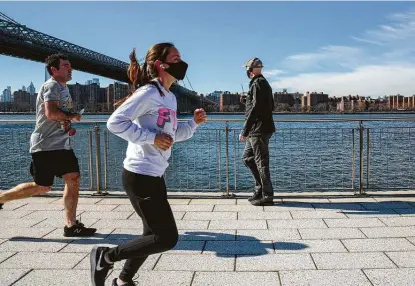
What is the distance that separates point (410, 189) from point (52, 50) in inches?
2041

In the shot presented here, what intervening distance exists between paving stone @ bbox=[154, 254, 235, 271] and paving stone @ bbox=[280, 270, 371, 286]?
470mm

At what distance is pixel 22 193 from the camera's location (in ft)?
13.8

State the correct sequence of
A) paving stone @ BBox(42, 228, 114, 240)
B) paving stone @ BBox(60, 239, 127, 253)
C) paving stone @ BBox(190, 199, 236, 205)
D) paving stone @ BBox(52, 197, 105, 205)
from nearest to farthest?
paving stone @ BBox(60, 239, 127, 253), paving stone @ BBox(42, 228, 114, 240), paving stone @ BBox(190, 199, 236, 205), paving stone @ BBox(52, 197, 105, 205)

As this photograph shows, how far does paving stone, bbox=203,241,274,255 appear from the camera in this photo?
3684mm

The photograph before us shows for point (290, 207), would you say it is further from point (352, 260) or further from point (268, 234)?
point (352, 260)

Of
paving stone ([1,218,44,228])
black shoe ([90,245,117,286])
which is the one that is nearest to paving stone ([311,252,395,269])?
black shoe ([90,245,117,286])

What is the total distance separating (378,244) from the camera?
3793mm

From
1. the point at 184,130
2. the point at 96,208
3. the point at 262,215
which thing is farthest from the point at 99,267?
the point at 96,208

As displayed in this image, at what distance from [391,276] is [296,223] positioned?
1587mm

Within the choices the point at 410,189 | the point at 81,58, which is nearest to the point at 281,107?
the point at 81,58

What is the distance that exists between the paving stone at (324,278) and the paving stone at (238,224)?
51.9 inches

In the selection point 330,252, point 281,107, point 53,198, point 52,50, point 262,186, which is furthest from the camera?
point 281,107

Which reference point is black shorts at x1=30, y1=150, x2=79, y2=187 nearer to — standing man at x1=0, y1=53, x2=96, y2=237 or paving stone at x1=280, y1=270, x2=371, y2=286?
standing man at x1=0, y1=53, x2=96, y2=237

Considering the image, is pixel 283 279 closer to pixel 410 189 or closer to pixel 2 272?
pixel 2 272
